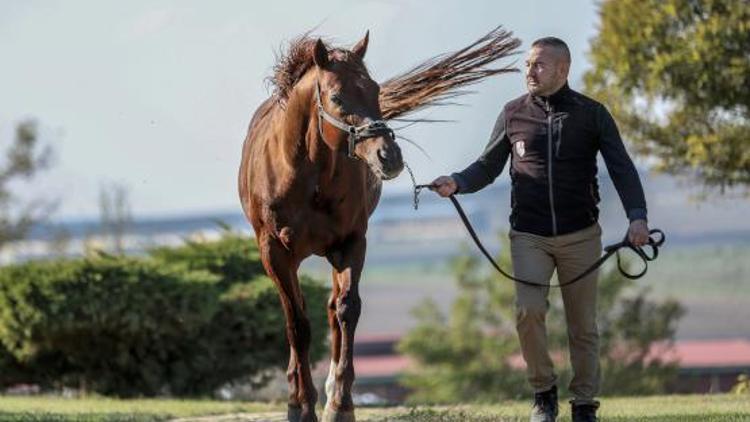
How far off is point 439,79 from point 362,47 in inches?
67.8

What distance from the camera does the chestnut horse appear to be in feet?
31.6

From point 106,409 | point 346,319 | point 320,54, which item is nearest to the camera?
point 320,54

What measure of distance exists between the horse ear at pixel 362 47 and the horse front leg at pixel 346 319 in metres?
1.20

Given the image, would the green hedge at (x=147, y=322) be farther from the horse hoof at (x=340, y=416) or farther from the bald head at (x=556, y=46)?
the bald head at (x=556, y=46)

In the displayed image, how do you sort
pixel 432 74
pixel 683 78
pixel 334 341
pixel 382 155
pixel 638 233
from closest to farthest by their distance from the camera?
pixel 638 233
pixel 382 155
pixel 334 341
pixel 432 74
pixel 683 78

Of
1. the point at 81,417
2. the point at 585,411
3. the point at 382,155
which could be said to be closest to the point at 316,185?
the point at 382,155

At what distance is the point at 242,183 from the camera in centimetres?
1159

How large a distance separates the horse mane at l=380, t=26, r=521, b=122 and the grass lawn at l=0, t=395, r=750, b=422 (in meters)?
2.14

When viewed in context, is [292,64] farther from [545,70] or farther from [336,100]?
[545,70]

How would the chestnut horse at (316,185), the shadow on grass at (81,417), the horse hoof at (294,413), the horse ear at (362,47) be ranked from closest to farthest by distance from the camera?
1. the chestnut horse at (316,185)
2. the horse ear at (362,47)
3. the horse hoof at (294,413)
4. the shadow on grass at (81,417)

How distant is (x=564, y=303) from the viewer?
30.5 ft

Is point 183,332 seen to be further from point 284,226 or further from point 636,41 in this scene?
point 284,226

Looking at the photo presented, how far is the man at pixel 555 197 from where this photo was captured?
9.10 metres

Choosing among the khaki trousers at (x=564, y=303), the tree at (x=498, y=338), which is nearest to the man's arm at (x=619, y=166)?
the khaki trousers at (x=564, y=303)
